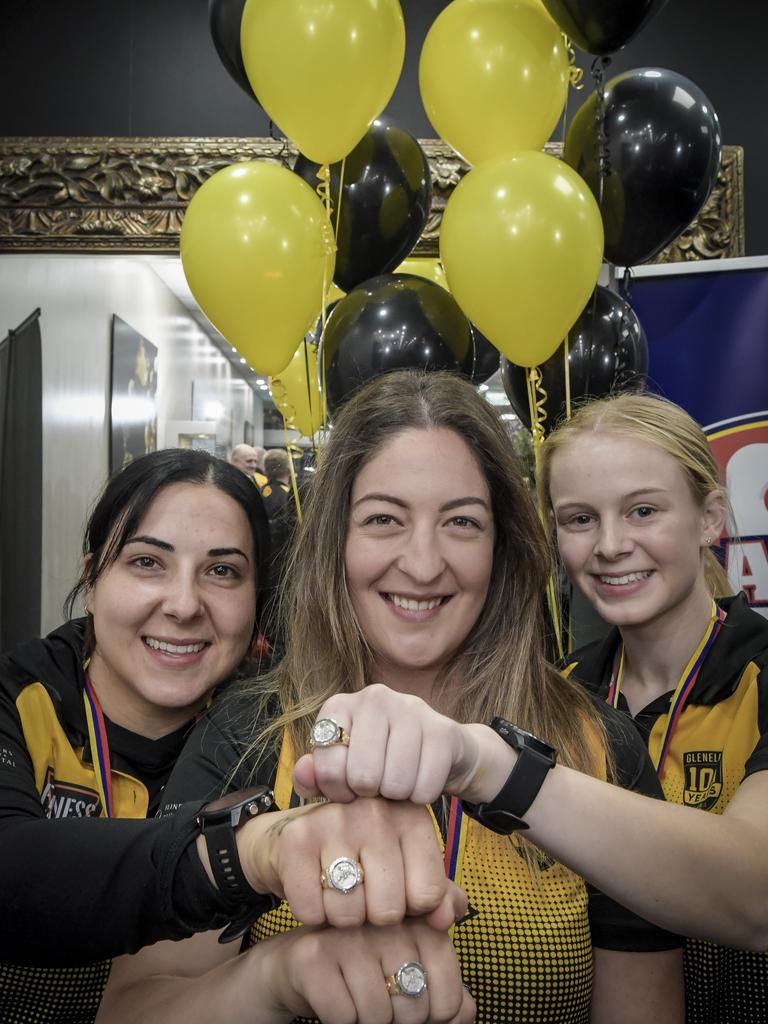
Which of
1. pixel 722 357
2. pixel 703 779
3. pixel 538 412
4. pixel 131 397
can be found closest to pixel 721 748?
pixel 703 779

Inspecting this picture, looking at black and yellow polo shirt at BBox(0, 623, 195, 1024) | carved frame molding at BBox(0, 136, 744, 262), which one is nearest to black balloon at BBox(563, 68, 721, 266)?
carved frame molding at BBox(0, 136, 744, 262)

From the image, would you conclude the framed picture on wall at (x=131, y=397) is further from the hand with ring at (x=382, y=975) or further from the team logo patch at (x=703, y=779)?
the hand with ring at (x=382, y=975)

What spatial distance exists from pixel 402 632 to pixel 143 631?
1.50 feet

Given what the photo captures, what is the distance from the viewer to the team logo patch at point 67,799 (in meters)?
1.40

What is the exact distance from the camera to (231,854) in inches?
36.0

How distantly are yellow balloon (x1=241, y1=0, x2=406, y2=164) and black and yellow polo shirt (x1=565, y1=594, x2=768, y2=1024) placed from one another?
4.31 feet

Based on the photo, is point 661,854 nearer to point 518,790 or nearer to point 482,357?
point 518,790

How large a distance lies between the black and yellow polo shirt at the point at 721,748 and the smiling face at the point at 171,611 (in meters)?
0.62

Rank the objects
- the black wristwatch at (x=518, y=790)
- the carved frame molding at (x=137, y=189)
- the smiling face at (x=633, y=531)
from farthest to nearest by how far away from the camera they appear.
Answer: the carved frame molding at (x=137, y=189)
the smiling face at (x=633, y=531)
the black wristwatch at (x=518, y=790)

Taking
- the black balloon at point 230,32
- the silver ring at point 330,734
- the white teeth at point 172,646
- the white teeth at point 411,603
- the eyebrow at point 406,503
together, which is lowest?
the silver ring at point 330,734

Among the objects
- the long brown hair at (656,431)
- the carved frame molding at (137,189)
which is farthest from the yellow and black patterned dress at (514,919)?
the carved frame molding at (137,189)

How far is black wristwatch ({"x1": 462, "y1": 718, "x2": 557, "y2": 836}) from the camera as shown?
0.95 meters

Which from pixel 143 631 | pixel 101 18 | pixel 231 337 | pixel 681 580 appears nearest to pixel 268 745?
pixel 143 631

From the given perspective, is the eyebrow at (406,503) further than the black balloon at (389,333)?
No
